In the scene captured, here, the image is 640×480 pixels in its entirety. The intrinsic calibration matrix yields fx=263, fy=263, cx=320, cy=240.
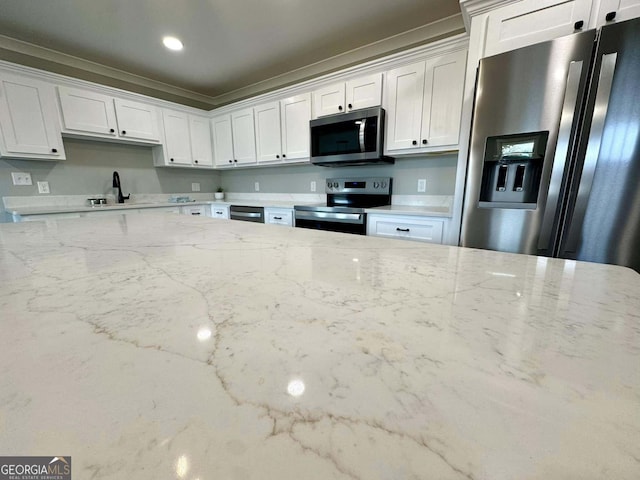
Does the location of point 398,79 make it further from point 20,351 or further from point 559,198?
point 20,351

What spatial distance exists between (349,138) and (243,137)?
1.58 meters

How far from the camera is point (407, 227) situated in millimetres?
2137

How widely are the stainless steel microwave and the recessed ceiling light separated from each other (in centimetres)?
143

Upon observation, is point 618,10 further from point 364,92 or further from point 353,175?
point 353,175

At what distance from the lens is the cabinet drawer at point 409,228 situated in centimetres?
199

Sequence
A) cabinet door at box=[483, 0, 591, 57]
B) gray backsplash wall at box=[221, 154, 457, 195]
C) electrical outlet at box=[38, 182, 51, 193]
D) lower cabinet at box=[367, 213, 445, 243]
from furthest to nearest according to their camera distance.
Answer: electrical outlet at box=[38, 182, 51, 193], gray backsplash wall at box=[221, 154, 457, 195], lower cabinet at box=[367, 213, 445, 243], cabinet door at box=[483, 0, 591, 57]

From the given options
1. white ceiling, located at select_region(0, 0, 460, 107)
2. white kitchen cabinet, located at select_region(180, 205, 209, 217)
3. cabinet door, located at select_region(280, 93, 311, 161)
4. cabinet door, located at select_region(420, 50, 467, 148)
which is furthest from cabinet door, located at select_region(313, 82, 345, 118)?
white kitchen cabinet, located at select_region(180, 205, 209, 217)

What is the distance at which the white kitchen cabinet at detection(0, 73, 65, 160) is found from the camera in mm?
2252

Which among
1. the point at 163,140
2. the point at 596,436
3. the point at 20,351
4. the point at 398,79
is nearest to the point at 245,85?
the point at 163,140

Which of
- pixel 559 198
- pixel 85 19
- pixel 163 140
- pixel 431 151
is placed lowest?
pixel 559 198

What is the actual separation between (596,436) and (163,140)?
3963 millimetres

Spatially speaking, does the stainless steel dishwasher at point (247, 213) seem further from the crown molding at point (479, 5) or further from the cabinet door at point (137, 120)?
A: the crown molding at point (479, 5)

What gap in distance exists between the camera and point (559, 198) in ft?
4.44

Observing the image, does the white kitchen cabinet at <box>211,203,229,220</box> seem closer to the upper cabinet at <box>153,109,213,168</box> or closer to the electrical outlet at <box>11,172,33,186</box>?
the upper cabinet at <box>153,109,213,168</box>
